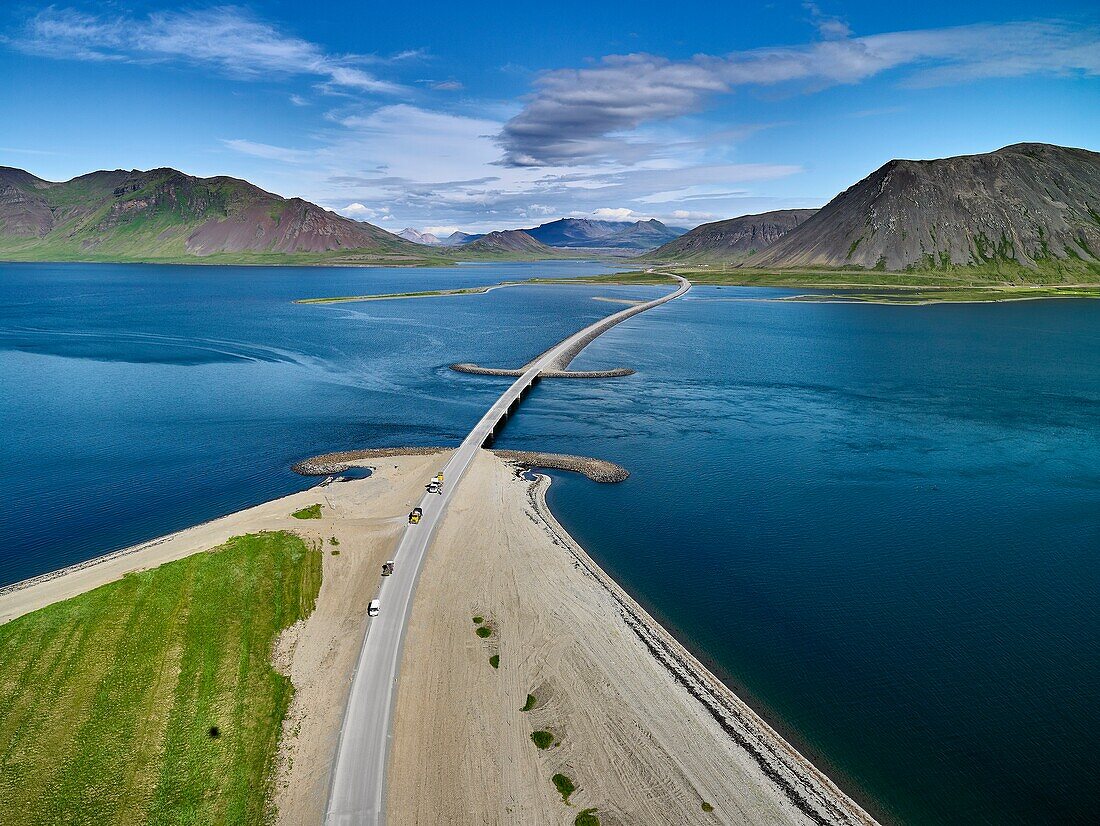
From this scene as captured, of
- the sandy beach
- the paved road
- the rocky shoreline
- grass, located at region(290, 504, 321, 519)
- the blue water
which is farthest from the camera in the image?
the rocky shoreline

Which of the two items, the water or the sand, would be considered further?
the water

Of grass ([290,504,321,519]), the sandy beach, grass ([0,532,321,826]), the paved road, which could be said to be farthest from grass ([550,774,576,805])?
grass ([290,504,321,519])

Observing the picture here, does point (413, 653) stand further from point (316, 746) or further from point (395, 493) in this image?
point (395, 493)

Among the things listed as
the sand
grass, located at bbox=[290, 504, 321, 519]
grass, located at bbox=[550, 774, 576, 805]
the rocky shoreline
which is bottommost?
grass, located at bbox=[550, 774, 576, 805]

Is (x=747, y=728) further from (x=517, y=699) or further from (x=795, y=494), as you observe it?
(x=795, y=494)

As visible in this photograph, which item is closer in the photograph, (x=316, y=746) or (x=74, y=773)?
(x=74, y=773)

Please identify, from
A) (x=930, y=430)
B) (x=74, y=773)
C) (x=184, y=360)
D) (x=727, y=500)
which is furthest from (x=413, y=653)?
(x=184, y=360)

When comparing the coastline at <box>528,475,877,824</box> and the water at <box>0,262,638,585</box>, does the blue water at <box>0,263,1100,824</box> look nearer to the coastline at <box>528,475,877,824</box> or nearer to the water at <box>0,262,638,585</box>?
the water at <box>0,262,638,585</box>
